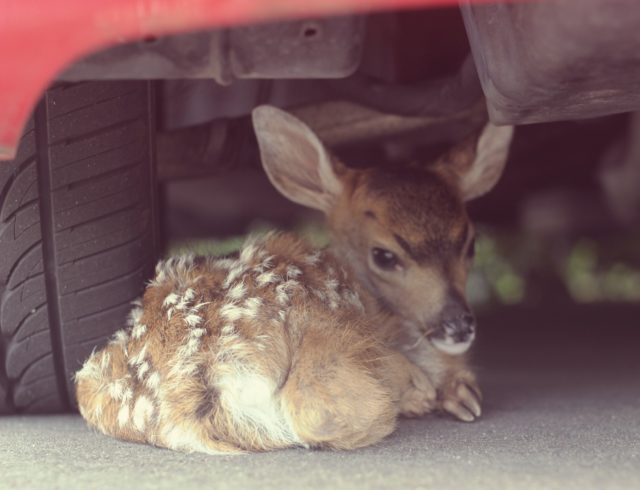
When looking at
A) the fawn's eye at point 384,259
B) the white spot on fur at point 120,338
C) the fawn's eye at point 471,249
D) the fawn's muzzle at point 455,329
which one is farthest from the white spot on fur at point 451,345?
the white spot on fur at point 120,338

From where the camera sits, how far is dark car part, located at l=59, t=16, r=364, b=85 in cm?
200

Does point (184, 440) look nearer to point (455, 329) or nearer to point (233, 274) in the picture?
point (233, 274)

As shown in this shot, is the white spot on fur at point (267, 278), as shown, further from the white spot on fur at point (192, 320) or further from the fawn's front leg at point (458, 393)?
the fawn's front leg at point (458, 393)

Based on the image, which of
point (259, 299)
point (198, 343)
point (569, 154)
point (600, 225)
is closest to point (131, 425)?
point (198, 343)

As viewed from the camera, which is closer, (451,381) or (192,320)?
(192,320)

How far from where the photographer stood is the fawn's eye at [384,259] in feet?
10.9

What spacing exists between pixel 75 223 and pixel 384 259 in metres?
1.11

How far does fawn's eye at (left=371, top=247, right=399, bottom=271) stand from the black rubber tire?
83 centimetres

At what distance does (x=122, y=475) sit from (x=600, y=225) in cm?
609

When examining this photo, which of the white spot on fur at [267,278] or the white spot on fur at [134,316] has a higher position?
the white spot on fur at [267,278]

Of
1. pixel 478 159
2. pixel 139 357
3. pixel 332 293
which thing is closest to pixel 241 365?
pixel 139 357

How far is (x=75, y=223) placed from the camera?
8.67 feet

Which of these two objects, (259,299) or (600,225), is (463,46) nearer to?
(259,299)

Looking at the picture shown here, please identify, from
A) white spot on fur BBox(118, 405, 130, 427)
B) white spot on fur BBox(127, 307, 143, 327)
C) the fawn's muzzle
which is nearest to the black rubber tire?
white spot on fur BBox(127, 307, 143, 327)
